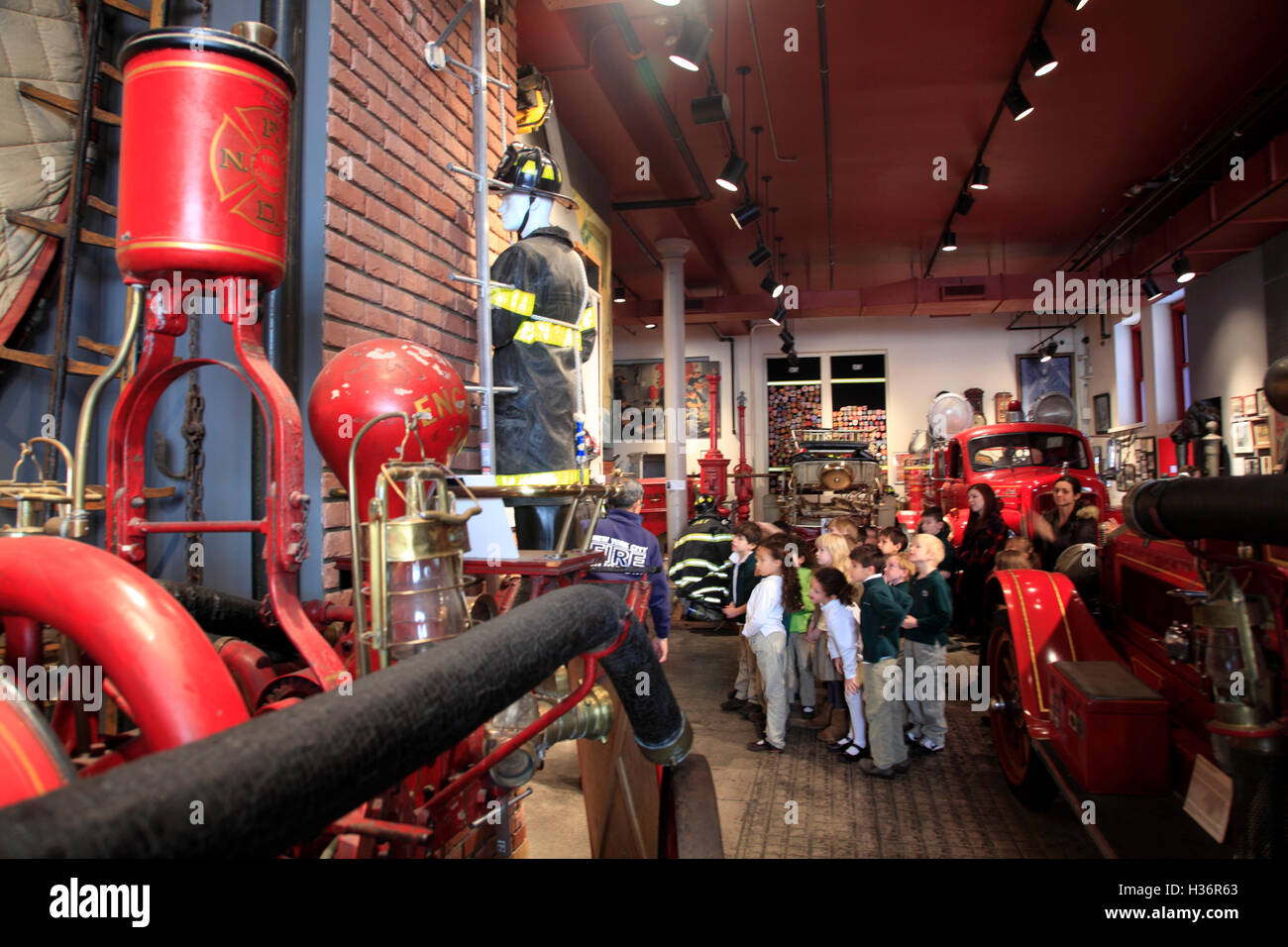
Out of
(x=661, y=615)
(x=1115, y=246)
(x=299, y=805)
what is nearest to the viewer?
(x=299, y=805)

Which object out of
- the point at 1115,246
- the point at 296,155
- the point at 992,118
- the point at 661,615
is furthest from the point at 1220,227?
the point at 296,155

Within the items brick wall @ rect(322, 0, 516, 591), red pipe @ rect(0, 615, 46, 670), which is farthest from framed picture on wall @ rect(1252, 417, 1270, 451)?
red pipe @ rect(0, 615, 46, 670)

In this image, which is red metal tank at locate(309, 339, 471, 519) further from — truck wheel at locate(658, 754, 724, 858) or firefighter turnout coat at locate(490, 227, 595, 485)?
firefighter turnout coat at locate(490, 227, 595, 485)

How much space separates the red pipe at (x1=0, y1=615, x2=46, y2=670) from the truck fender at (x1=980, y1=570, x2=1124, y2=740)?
10.3 ft

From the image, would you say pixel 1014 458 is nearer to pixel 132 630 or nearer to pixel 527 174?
pixel 527 174

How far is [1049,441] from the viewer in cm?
730

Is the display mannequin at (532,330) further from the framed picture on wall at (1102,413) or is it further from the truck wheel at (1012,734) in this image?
the framed picture on wall at (1102,413)

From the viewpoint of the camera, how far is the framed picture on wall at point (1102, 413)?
1301 centimetres

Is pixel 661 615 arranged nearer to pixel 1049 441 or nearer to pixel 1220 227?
pixel 1049 441

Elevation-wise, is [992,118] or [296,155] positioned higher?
[992,118]

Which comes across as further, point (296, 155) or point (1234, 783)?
point (296, 155)

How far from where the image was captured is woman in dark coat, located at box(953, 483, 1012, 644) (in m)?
5.73

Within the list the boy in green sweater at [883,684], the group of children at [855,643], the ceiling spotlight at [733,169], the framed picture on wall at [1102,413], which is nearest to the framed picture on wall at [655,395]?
the framed picture on wall at [1102,413]

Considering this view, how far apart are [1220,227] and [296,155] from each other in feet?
31.0
